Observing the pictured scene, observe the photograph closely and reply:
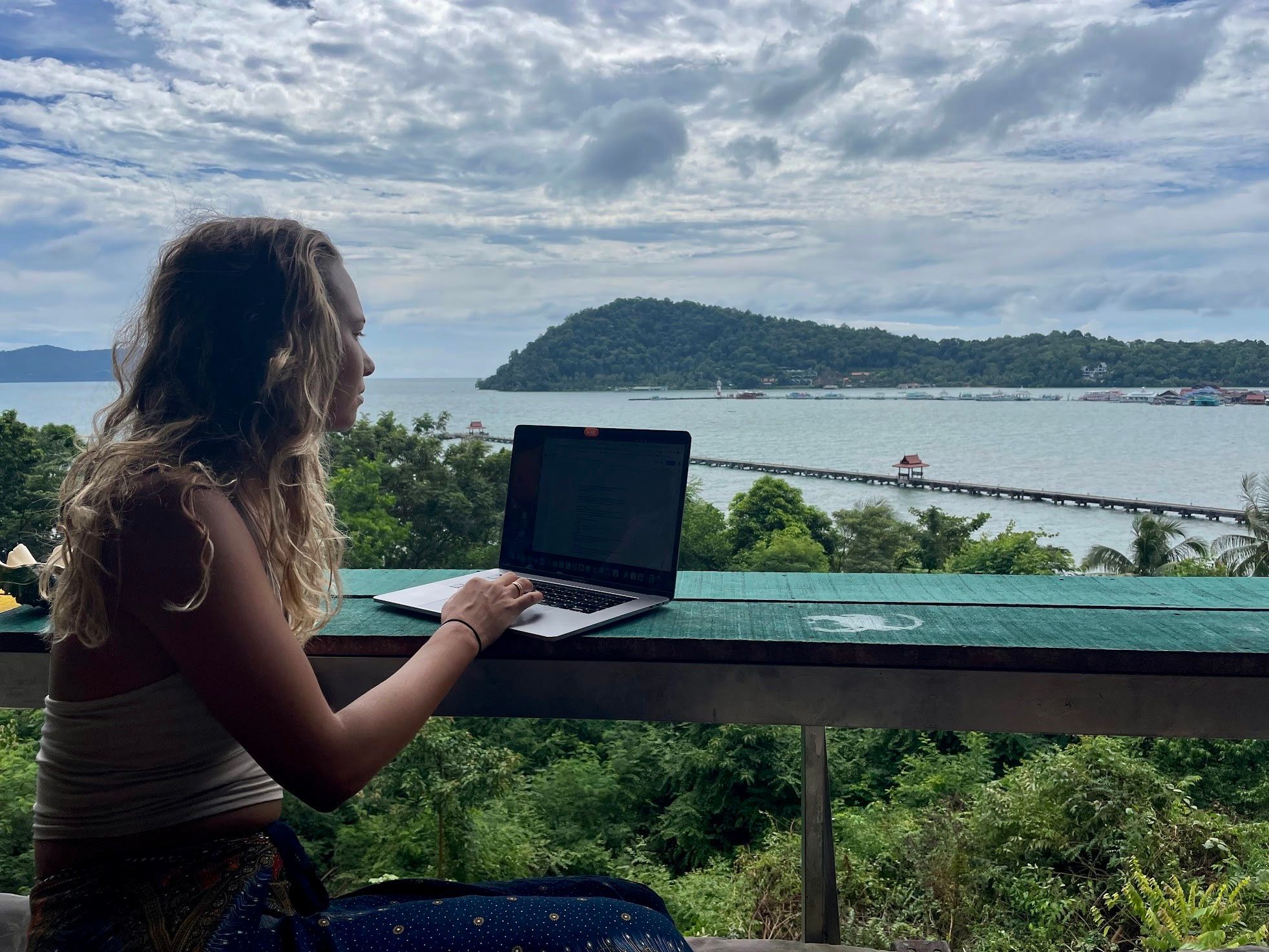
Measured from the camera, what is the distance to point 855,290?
4141cm

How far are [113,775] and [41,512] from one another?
408 millimetres

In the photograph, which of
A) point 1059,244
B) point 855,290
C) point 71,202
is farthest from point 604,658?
point 1059,244

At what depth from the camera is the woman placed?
0.80 metres

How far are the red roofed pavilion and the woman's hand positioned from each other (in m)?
21.6

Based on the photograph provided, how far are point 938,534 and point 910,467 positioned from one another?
6.29 meters

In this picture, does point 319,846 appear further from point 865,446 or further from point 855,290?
point 855,290

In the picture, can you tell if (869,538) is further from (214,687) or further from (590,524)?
(214,687)

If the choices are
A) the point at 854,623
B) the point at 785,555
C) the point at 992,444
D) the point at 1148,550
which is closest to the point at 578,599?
the point at 854,623

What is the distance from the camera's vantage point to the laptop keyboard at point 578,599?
134 centimetres

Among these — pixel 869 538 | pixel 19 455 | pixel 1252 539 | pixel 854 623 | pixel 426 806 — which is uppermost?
pixel 854 623

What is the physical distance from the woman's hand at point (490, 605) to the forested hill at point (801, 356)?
17.3ft

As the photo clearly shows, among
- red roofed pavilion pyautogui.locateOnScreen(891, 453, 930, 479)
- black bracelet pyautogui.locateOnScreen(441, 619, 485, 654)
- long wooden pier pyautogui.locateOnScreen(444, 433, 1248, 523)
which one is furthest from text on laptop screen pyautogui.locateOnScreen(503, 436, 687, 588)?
red roofed pavilion pyautogui.locateOnScreen(891, 453, 930, 479)

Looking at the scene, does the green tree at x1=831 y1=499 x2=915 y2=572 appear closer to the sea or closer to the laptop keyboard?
the sea

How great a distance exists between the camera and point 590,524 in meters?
1.46
